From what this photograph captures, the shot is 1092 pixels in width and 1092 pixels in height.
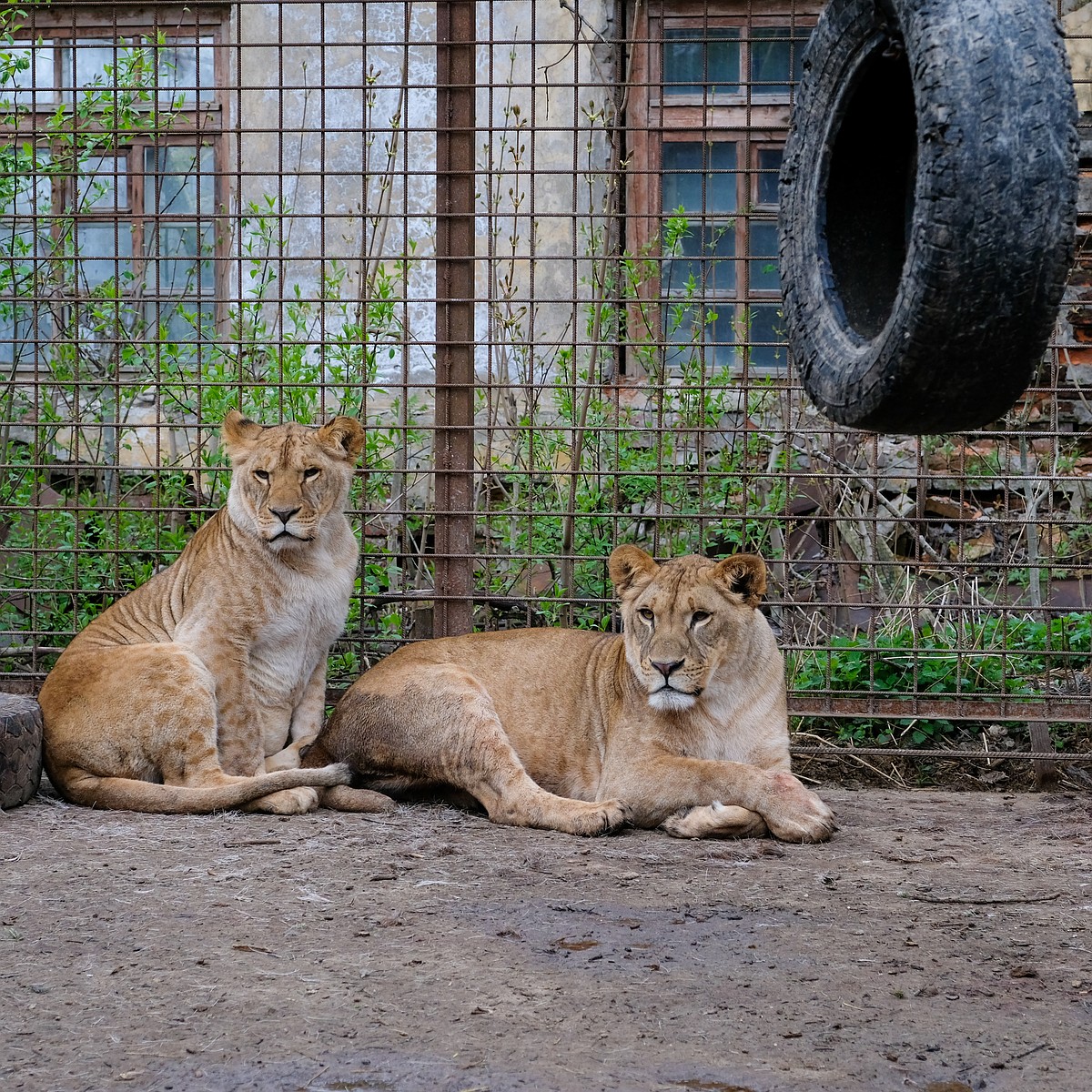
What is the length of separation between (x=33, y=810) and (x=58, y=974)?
2014 mm

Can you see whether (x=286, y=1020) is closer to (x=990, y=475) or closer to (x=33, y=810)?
(x=33, y=810)

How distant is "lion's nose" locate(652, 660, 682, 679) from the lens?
4809 millimetres

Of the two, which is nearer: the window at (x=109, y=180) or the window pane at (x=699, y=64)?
the window at (x=109, y=180)

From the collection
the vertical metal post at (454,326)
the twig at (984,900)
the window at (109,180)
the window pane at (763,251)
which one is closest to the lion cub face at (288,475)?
the vertical metal post at (454,326)

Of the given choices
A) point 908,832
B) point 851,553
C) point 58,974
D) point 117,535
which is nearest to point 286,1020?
point 58,974

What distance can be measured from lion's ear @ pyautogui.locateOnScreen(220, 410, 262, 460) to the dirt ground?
1.53m

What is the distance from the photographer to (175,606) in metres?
5.62

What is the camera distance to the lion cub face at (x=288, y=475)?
5.38 meters

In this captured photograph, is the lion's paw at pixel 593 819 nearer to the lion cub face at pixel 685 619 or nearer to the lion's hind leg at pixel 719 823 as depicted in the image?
the lion's hind leg at pixel 719 823

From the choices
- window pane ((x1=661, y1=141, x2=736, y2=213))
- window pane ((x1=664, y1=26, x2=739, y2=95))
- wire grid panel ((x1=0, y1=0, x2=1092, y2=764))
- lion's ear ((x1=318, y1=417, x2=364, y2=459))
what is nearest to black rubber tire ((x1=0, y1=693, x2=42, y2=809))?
wire grid panel ((x1=0, y1=0, x2=1092, y2=764))

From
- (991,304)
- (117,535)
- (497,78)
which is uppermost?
(497,78)

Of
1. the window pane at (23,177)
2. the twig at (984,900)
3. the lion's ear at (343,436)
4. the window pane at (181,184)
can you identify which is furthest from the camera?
the window pane at (181,184)

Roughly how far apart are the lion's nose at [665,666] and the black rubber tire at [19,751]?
231 centimetres

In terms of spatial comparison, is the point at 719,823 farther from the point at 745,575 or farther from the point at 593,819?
the point at 745,575
